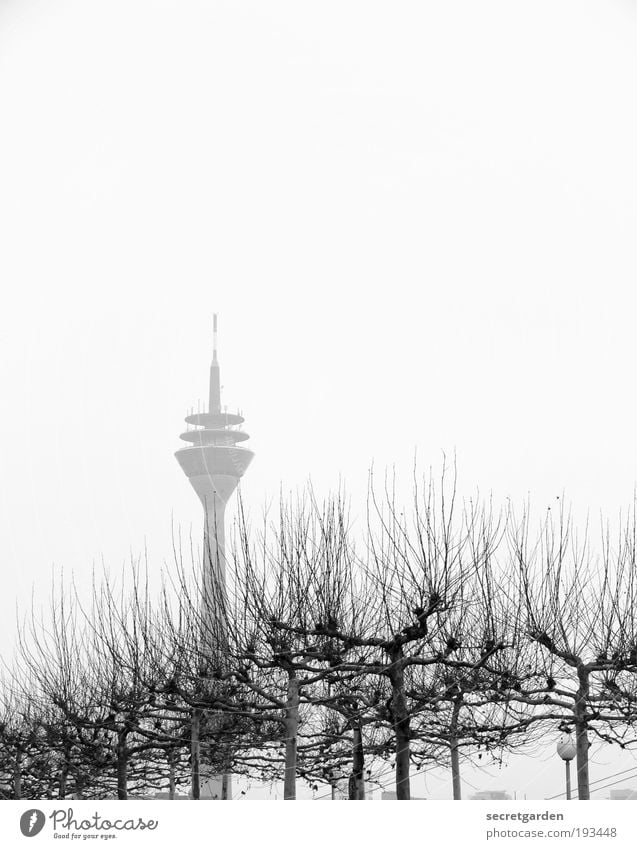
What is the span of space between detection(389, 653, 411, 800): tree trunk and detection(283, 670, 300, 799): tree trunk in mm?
2041

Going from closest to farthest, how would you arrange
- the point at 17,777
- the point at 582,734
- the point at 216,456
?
1. the point at 582,734
2. the point at 17,777
3. the point at 216,456

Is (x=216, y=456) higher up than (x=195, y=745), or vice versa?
(x=216, y=456)

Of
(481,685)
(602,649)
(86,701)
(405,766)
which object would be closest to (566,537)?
(602,649)

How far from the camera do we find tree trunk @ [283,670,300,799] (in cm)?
1878

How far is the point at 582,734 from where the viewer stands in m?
19.0

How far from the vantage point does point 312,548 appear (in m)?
20.5

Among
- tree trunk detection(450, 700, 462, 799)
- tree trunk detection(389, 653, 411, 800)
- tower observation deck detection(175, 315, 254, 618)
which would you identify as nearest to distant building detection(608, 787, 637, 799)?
tree trunk detection(450, 700, 462, 799)

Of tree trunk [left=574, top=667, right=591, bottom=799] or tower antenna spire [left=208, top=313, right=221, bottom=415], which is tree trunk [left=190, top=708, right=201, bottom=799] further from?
tower antenna spire [left=208, top=313, right=221, bottom=415]

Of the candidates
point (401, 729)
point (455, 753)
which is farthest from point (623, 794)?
point (401, 729)

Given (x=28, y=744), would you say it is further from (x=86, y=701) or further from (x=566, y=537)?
(x=566, y=537)

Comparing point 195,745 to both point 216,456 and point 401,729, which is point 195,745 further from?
point 216,456

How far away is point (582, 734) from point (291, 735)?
521 centimetres

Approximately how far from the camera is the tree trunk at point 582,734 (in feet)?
62.6

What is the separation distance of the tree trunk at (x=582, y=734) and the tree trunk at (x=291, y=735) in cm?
508
